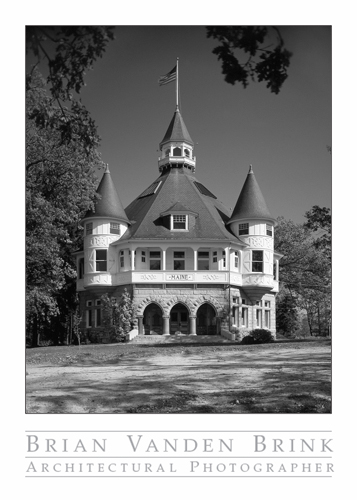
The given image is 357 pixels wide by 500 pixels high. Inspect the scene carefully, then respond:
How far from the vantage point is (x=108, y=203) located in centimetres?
3072

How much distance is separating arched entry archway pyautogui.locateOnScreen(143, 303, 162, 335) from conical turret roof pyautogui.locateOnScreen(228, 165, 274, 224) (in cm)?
651

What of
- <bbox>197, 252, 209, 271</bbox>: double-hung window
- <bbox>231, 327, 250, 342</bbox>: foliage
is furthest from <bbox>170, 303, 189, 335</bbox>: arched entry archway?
<bbox>231, 327, 250, 342</bbox>: foliage

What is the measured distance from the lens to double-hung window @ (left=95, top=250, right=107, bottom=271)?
3069 cm

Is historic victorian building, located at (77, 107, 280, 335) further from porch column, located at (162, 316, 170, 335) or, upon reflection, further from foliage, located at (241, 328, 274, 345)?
foliage, located at (241, 328, 274, 345)

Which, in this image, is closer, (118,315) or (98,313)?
(118,315)

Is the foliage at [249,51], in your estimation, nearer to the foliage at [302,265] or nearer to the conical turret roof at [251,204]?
the conical turret roof at [251,204]

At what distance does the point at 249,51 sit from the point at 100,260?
2152 centimetres

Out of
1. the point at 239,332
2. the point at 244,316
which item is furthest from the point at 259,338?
the point at 244,316

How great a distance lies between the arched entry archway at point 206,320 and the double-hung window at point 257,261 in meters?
3.26

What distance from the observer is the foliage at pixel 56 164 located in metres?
10.7

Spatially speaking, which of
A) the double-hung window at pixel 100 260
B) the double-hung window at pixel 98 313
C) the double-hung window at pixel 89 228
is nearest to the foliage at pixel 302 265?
the double-hung window at pixel 100 260

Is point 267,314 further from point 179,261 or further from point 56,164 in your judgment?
point 56,164

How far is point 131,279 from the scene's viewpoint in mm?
29719
